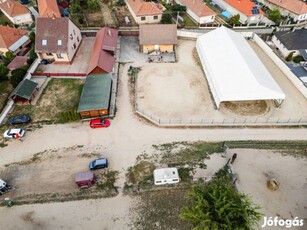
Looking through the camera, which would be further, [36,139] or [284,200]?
[36,139]

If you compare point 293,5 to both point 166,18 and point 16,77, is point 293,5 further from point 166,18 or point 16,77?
point 16,77

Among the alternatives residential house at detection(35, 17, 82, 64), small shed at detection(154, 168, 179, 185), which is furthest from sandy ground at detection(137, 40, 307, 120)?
residential house at detection(35, 17, 82, 64)

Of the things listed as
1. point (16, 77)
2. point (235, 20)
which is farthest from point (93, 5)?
point (235, 20)

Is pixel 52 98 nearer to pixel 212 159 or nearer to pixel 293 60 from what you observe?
pixel 212 159

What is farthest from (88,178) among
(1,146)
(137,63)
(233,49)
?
(233,49)

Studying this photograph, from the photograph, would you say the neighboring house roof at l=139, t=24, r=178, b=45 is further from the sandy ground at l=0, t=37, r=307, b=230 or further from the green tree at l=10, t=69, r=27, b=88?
the green tree at l=10, t=69, r=27, b=88

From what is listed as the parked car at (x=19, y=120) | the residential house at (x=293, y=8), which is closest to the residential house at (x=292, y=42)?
the residential house at (x=293, y=8)

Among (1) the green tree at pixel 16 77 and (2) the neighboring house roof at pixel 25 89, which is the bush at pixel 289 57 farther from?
(1) the green tree at pixel 16 77
